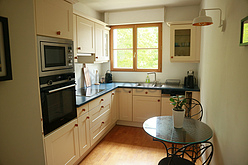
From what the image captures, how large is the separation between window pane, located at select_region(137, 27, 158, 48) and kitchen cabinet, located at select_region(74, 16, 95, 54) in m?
1.33

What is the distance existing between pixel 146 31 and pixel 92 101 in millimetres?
2252

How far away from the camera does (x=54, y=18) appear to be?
1.98 meters

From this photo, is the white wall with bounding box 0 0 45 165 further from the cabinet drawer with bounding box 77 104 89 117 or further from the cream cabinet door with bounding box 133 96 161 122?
the cream cabinet door with bounding box 133 96 161 122

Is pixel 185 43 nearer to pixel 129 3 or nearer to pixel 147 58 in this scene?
pixel 147 58

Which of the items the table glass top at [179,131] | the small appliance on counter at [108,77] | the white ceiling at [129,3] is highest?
the white ceiling at [129,3]

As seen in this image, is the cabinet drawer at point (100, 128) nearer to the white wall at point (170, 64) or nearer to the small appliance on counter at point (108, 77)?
the small appliance on counter at point (108, 77)

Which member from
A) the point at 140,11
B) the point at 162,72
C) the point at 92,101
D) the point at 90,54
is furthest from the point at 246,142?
the point at 140,11

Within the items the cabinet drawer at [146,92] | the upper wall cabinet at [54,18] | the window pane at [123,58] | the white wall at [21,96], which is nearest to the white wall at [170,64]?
the window pane at [123,58]

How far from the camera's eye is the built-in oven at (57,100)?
6.04 ft

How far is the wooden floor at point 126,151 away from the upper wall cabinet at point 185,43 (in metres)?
1.72

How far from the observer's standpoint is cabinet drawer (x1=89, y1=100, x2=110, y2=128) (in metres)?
2.88

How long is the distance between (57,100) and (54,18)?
0.89 metres

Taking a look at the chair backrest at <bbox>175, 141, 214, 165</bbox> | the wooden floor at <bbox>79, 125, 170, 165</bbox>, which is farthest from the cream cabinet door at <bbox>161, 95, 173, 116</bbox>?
the chair backrest at <bbox>175, 141, 214, 165</bbox>

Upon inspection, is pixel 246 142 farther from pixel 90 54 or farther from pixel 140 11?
pixel 140 11
